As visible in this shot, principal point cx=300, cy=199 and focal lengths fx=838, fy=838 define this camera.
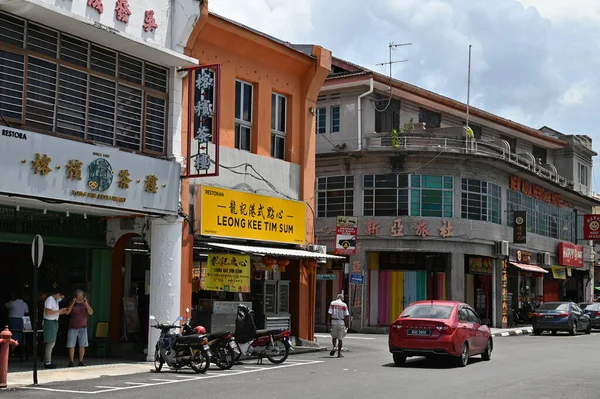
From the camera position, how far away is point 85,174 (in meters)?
17.2

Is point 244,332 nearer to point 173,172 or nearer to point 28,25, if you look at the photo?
point 173,172

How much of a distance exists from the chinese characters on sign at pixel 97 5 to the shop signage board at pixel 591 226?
4019cm

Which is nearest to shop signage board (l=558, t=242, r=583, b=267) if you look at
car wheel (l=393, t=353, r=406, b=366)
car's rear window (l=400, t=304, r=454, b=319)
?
car's rear window (l=400, t=304, r=454, b=319)

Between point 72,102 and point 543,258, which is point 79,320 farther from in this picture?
point 543,258

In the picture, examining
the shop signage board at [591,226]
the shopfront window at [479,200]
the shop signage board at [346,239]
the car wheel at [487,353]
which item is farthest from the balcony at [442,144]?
the car wheel at [487,353]

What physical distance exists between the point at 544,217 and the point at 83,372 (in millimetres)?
34311

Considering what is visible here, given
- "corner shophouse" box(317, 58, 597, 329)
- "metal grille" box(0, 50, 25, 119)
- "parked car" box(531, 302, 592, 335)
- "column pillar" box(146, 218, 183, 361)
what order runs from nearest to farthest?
"metal grille" box(0, 50, 25, 119)
"column pillar" box(146, 218, 183, 361)
"parked car" box(531, 302, 592, 335)
"corner shophouse" box(317, 58, 597, 329)

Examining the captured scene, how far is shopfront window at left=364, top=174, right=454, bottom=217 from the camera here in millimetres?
36438

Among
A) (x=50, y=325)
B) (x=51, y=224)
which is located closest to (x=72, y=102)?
(x=51, y=224)

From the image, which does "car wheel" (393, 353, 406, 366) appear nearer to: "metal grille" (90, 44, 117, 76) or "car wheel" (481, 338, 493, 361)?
"car wheel" (481, 338, 493, 361)

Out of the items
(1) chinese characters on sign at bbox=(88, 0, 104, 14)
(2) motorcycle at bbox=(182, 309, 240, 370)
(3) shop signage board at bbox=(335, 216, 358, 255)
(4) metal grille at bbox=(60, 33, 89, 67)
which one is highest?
(1) chinese characters on sign at bbox=(88, 0, 104, 14)

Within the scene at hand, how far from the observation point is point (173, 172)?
19594 mm

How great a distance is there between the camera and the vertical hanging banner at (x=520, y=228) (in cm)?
4000

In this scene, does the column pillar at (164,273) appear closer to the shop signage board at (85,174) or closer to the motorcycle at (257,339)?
the shop signage board at (85,174)
